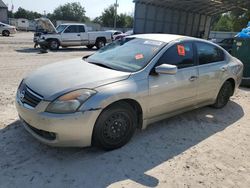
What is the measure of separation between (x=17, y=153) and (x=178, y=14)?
2582 cm

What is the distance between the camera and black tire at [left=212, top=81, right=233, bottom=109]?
224 inches

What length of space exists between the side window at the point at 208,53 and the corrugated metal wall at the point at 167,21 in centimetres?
1807

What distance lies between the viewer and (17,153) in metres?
3.59

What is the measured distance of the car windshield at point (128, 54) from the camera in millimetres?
4129

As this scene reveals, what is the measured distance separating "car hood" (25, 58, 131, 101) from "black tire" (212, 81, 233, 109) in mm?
2711

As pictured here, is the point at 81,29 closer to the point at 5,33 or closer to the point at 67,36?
the point at 67,36

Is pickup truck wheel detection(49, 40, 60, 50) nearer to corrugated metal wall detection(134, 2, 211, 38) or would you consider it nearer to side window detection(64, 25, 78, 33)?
side window detection(64, 25, 78, 33)

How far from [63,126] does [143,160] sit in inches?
46.1

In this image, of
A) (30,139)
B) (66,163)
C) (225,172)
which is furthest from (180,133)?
(30,139)

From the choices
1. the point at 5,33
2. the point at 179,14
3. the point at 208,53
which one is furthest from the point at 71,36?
the point at 208,53

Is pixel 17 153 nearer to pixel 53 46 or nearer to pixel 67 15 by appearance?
pixel 53 46

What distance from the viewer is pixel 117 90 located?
3.55m

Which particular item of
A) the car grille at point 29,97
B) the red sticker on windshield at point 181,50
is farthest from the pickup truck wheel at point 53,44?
the car grille at point 29,97

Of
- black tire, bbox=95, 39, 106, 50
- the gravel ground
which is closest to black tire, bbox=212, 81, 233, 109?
the gravel ground
